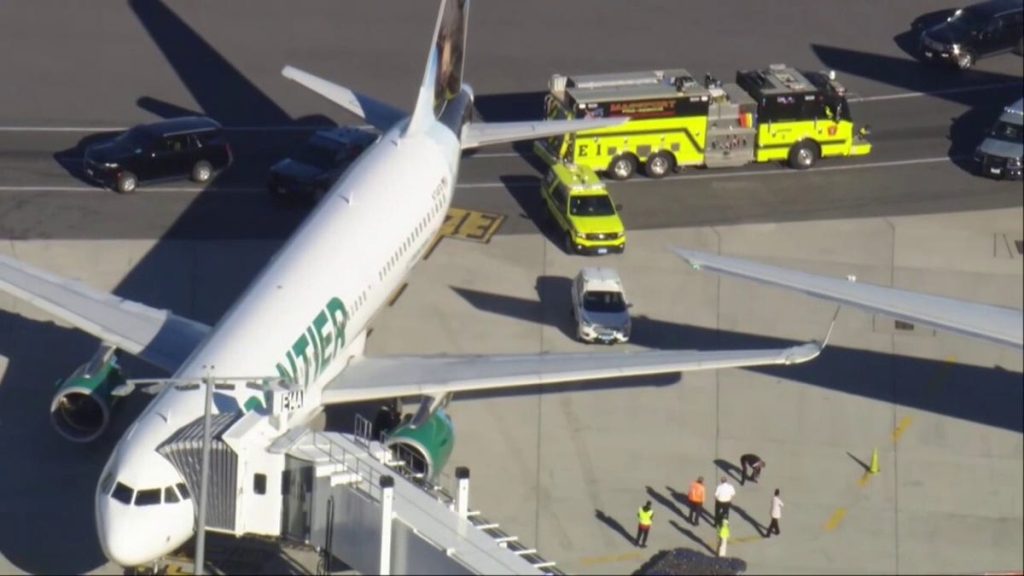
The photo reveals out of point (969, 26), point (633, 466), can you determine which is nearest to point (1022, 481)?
point (633, 466)

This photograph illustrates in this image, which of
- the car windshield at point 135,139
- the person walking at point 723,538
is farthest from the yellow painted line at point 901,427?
the car windshield at point 135,139

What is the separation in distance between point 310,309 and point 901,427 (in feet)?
56.2

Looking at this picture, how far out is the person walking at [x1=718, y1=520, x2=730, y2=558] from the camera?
47.1 meters

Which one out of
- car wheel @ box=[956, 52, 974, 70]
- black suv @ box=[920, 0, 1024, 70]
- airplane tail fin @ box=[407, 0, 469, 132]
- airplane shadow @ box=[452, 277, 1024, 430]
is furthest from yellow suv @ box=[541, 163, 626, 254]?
car wheel @ box=[956, 52, 974, 70]

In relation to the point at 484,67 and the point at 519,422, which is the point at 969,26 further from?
the point at 519,422

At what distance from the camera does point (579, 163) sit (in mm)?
67062

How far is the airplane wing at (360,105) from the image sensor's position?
62.1 meters

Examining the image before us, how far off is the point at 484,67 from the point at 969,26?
64.8ft

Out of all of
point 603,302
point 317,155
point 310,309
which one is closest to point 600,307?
point 603,302

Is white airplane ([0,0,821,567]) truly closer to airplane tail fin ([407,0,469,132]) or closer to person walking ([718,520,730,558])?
airplane tail fin ([407,0,469,132])

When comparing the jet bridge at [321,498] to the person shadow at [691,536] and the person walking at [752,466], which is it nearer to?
the person shadow at [691,536]

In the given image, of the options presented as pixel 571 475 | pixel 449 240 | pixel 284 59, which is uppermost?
pixel 284 59

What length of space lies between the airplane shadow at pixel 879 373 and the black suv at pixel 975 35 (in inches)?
932

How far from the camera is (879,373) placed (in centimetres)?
5556
